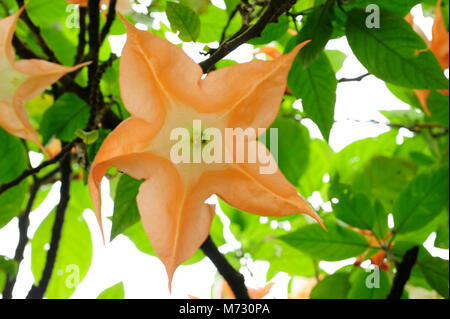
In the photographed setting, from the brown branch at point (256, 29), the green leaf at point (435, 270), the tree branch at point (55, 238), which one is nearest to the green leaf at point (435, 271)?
the green leaf at point (435, 270)

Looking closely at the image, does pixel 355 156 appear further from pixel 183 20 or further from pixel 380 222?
pixel 183 20

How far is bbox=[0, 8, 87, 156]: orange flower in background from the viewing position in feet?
1.81

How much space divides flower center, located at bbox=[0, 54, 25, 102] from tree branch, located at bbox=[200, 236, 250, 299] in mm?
533

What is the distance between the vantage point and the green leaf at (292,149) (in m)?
1.19

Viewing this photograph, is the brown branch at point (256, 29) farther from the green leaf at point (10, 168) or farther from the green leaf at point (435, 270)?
the green leaf at point (435, 270)

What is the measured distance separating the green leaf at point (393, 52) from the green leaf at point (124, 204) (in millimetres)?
357

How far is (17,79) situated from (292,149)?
0.74 metres

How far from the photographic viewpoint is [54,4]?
41.2 inches

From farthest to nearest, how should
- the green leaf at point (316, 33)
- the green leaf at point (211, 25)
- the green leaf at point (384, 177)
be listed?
the green leaf at point (384, 177) < the green leaf at point (211, 25) < the green leaf at point (316, 33)

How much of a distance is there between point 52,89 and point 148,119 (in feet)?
1.78

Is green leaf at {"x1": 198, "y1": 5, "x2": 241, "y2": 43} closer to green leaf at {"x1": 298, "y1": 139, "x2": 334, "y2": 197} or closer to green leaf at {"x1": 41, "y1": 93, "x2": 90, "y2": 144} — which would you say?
green leaf at {"x1": 41, "y1": 93, "x2": 90, "y2": 144}

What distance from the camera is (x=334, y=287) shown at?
3.71ft
